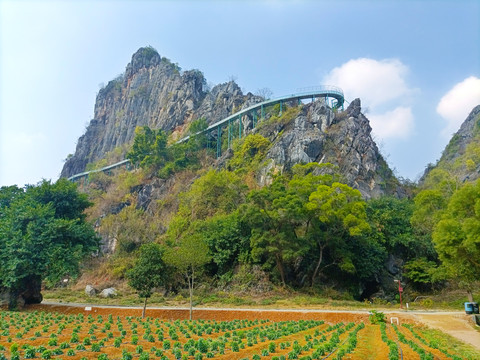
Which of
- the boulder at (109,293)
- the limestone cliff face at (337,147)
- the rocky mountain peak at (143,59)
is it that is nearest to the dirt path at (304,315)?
the boulder at (109,293)

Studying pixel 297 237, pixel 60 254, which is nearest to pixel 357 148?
pixel 297 237

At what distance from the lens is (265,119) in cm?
4800

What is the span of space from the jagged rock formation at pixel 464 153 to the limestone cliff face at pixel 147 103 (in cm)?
3009

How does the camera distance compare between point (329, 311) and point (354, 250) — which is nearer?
point (329, 311)

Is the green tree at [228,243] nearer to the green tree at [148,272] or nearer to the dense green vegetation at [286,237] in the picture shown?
the dense green vegetation at [286,237]

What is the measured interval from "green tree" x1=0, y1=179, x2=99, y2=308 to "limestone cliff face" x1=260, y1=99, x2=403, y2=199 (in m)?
21.2

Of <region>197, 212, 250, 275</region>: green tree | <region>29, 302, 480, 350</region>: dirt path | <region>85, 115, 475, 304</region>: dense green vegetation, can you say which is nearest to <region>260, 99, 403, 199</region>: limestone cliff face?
<region>85, 115, 475, 304</region>: dense green vegetation

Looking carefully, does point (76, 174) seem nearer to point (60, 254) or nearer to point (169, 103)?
point (169, 103)

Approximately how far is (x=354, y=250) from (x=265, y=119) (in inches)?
957

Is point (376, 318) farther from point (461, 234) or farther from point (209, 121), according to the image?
point (209, 121)

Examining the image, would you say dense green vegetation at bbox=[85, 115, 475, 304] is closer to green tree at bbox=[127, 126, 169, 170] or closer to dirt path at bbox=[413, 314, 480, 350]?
dirt path at bbox=[413, 314, 480, 350]

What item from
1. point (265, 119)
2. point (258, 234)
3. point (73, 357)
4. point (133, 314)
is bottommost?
point (133, 314)

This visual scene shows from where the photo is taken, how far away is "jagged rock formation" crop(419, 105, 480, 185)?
41469 mm

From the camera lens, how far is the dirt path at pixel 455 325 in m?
13.7
